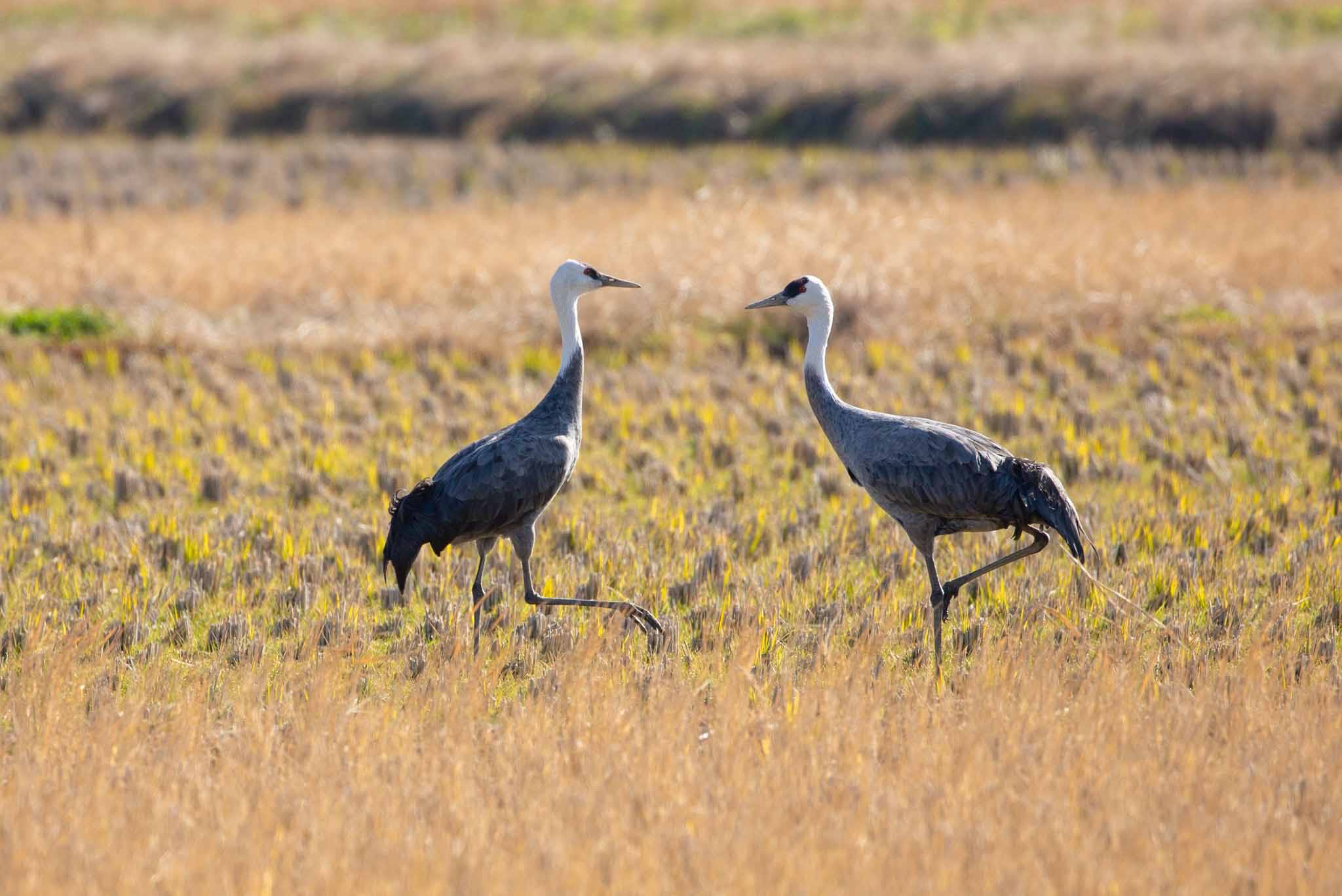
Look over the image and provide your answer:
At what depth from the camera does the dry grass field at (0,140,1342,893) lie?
15.0 feet

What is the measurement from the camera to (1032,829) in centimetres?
450

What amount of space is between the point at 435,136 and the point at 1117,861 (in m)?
22.8

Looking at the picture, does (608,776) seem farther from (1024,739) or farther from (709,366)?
(709,366)

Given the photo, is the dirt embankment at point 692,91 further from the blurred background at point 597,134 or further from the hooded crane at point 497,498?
the hooded crane at point 497,498

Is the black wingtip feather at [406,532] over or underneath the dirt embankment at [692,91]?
underneath

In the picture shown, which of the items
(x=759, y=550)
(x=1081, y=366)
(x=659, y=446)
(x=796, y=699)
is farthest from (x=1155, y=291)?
(x=796, y=699)

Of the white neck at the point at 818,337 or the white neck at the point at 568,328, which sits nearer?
the white neck at the point at 818,337

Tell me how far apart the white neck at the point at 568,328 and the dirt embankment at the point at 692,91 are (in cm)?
1649

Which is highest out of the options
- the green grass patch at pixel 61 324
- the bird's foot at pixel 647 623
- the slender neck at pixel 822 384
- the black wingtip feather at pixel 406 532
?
the slender neck at pixel 822 384

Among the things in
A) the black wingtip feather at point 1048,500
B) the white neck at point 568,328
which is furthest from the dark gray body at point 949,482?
the white neck at point 568,328

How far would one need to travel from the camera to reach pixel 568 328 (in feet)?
25.3

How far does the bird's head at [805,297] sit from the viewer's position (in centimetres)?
760

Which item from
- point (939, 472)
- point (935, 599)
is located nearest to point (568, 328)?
point (939, 472)

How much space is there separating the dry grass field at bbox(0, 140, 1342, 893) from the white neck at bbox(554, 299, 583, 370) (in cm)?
114
